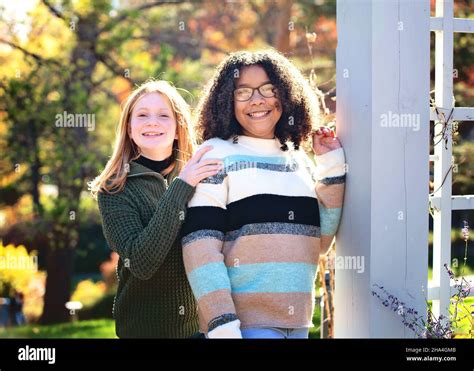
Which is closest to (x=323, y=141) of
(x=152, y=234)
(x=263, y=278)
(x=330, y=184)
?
(x=330, y=184)

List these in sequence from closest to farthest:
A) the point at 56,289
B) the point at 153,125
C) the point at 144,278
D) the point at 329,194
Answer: the point at 144,278 < the point at 329,194 < the point at 153,125 < the point at 56,289

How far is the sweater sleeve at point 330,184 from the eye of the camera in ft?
7.73

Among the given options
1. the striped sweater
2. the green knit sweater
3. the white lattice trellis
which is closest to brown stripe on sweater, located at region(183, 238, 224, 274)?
the striped sweater

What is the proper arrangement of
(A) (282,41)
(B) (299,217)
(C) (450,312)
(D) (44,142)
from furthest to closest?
(A) (282,41)
(D) (44,142)
(C) (450,312)
(B) (299,217)

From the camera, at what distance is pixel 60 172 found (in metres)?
6.96

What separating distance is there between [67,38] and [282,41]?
4.75 m

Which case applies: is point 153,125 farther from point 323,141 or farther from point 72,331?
point 72,331

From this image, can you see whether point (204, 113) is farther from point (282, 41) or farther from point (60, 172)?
point (282, 41)

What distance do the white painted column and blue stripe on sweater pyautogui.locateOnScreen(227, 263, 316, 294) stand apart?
0.85ft

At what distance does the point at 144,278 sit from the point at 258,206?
41cm

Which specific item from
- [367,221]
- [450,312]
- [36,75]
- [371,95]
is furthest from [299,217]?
[36,75]

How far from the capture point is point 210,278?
2104mm

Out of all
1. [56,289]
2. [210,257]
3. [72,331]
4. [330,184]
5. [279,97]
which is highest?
[279,97]

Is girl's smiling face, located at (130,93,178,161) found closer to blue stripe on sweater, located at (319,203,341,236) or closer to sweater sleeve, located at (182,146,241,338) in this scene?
sweater sleeve, located at (182,146,241,338)
